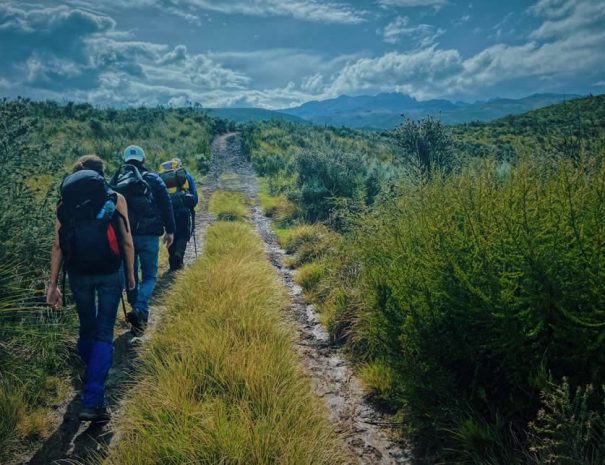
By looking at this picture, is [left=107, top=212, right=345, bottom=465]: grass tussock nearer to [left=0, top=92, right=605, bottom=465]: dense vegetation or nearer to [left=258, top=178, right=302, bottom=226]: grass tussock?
[left=0, top=92, right=605, bottom=465]: dense vegetation

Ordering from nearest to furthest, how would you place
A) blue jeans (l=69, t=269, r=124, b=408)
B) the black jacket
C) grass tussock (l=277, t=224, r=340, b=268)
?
blue jeans (l=69, t=269, r=124, b=408) < the black jacket < grass tussock (l=277, t=224, r=340, b=268)

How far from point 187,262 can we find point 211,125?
45087mm

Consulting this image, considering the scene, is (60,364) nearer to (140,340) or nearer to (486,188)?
(140,340)

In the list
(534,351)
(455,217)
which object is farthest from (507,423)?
(455,217)

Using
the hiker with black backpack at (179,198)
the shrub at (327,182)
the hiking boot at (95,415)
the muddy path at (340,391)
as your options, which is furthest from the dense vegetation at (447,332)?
the shrub at (327,182)

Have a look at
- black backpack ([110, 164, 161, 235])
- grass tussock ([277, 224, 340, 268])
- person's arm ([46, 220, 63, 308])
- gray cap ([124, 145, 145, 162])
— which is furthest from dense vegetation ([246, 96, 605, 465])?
grass tussock ([277, 224, 340, 268])

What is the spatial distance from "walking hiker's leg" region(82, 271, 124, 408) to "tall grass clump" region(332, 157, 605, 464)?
249 centimetres

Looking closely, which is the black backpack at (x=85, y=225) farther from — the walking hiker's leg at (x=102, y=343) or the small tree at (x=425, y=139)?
the small tree at (x=425, y=139)

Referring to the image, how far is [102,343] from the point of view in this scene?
152 inches

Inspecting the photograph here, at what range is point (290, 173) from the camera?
21.7 m

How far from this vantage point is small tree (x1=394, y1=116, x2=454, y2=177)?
1273cm

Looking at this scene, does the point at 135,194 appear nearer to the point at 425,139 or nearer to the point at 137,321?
the point at 137,321

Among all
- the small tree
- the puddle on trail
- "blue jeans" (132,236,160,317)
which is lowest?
the puddle on trail

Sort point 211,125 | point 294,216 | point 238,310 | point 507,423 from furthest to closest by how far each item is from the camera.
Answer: point 211,125
point 294,216
point 238,310
point 507,423
